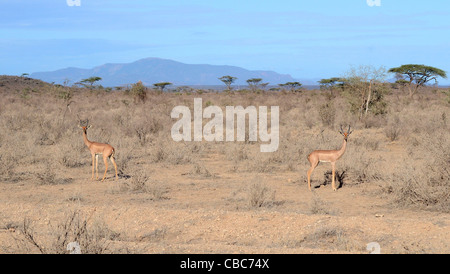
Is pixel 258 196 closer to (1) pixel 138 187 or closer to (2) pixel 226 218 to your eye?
(2) pixel 226 218

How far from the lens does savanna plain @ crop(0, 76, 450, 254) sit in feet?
19.5

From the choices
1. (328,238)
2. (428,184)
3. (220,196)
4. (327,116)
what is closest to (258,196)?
(220,196)

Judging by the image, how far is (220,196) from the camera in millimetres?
9656

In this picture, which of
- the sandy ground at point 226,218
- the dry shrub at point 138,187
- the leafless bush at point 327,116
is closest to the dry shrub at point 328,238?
the sandy ground at point 226,218

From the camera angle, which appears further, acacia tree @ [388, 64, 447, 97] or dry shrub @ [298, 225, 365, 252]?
acacia tree @ [388, 64, 447, 97]

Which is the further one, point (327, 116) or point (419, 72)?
point (419, 72)

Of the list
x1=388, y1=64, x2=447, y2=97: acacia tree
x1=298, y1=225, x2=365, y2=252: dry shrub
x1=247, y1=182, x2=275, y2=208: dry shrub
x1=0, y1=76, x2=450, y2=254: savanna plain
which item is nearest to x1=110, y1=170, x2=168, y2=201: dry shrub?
x1=0, y1=76, x2=450, y2=254: savanna plain

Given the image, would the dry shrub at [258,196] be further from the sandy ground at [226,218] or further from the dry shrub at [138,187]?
the dry shrub at [138,187]

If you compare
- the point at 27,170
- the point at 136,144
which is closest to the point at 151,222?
the point at 27,170

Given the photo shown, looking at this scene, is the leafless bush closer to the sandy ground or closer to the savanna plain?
the savanna plain

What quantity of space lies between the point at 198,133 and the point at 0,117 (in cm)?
885

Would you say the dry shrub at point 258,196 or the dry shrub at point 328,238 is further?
the dry shrub at point 258,196

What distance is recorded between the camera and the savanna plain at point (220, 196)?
595cm
